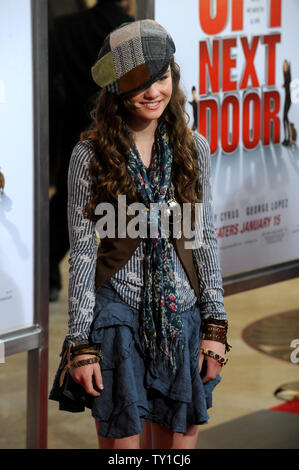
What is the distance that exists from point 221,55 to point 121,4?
1.40 m

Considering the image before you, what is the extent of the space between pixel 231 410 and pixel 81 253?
5.66ft

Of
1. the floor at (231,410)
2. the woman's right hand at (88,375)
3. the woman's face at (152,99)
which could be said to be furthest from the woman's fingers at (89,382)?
the floor at (231,410)

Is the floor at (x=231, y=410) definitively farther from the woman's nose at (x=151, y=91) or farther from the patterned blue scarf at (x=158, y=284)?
the woman's nose at (x=151, y=91)

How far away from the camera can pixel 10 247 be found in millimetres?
2496

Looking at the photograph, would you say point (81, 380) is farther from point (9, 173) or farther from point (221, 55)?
point (221, 55)

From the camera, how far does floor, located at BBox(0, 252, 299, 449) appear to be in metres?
3.16

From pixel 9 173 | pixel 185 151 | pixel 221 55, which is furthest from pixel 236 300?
pixel 185 151

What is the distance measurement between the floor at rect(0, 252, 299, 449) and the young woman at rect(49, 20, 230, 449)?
3.92ft

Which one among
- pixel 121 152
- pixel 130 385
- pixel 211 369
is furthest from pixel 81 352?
pixel 121 152

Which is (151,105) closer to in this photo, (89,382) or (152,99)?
(152,99)

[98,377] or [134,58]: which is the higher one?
[134,58]

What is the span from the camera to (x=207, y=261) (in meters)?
2.04

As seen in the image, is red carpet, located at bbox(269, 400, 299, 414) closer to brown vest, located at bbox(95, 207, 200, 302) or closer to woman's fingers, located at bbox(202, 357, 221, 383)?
woman's fingers, located at bbox(202, 357, 221, 383)

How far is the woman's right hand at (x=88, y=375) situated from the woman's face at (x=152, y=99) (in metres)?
0.60
